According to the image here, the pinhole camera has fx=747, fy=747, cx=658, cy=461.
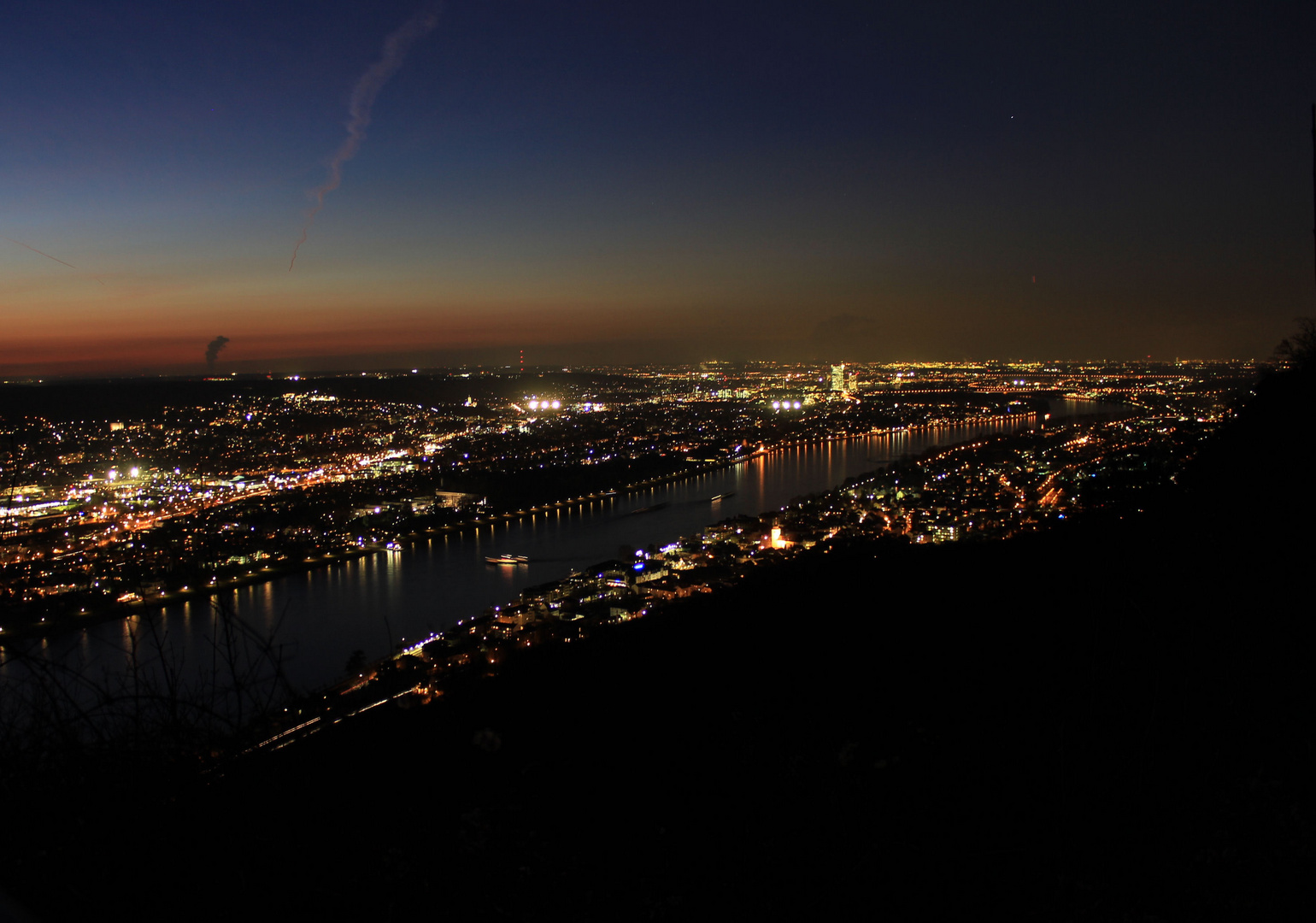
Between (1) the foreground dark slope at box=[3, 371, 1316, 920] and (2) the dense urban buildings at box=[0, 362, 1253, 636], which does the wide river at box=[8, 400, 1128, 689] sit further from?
(1) the foreground dark slope at box=[3, 371, 1316, 920]

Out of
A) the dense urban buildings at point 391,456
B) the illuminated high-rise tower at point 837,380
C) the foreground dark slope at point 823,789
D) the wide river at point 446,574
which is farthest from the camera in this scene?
the illuminated high-rise tower at point 837,380

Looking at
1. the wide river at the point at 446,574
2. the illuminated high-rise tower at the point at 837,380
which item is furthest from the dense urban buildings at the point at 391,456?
the illuminated high-rise tower at the point at 837,380

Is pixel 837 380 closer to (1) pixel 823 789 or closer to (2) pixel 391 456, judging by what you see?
(2) pixel 391 456

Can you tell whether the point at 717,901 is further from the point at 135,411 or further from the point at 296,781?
the point at 135,411

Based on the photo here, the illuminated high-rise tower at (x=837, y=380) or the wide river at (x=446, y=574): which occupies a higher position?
the illuminated high-rise tower at (x=837, y=380)

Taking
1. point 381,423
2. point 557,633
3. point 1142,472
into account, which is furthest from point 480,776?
point 381,423

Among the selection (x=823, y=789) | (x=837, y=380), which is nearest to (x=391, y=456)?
(x=823, y=789)

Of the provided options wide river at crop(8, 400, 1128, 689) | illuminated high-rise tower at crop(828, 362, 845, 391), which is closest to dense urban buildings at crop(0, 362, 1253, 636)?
wide river at crop(8, 400, 1128, 689)

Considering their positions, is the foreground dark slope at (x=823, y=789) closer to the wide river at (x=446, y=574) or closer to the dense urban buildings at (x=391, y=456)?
the dense urban buildings at (x=391, y=456)
